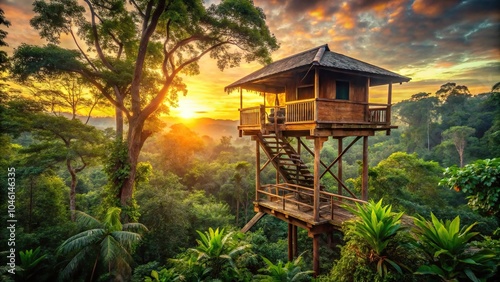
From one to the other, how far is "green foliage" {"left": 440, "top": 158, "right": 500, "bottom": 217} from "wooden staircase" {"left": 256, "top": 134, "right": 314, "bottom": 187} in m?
6.18

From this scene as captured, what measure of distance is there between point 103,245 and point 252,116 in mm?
8347

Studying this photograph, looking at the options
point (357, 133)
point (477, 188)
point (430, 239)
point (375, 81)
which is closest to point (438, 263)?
point (430, 239)

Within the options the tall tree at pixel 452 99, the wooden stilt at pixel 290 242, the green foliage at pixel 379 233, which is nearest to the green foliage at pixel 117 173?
the wooden stilt at pixel 290 242

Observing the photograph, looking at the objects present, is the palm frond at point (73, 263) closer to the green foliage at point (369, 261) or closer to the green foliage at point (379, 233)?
the green foliage at point (369, 261)

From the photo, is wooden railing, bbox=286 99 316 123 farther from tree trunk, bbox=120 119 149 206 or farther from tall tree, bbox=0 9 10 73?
tall tree, bbox=0 9 10 73

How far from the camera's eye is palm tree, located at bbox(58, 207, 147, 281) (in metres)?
7.57

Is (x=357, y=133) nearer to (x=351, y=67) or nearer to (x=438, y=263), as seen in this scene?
(x=351, y=67)

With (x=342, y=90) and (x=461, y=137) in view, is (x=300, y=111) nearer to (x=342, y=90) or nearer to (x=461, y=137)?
(x=342, y=90)

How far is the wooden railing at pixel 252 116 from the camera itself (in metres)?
9.57

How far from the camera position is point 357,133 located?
9.14m

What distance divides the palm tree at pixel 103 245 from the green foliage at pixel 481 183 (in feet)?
35.1

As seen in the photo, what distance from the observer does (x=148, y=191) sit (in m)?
16.3

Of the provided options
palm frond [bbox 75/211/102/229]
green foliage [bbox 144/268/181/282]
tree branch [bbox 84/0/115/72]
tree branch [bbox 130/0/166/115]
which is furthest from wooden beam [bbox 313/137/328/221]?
tree branch [bbox 84/0/115/72]

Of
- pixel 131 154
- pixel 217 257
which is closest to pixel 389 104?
pixel 217 257
